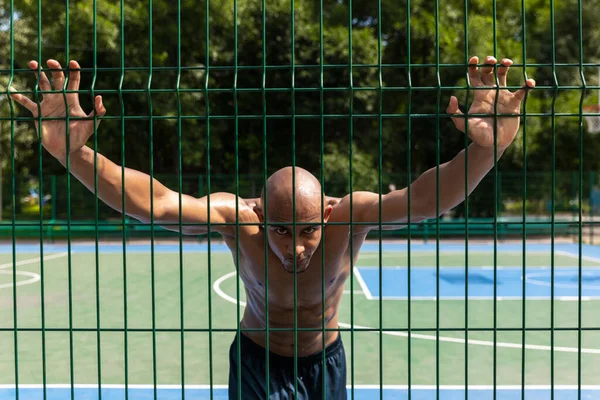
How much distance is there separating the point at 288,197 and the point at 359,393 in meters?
4.29

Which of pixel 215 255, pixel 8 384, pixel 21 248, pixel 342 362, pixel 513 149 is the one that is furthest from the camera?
pixel 513 149

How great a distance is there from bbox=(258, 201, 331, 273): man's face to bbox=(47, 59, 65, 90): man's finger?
1.11m

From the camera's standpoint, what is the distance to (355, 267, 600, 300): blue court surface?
13.4 metres

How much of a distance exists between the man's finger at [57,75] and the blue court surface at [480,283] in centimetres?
987

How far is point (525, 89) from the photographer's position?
2.98 meters

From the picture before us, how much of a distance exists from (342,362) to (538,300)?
9.64 metres

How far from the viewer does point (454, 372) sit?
7996 millimetres

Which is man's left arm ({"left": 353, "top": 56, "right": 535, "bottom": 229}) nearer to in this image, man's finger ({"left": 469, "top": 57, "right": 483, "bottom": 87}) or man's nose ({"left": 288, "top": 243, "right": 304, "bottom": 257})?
man's finger ({"left": 469, "top": 57, "right": 483, "bottom": 87})

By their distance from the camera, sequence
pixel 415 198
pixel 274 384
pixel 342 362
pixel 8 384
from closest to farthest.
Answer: pixel 415 198 < pixel 274 384 < pixel 342 362 < pixel 8 384

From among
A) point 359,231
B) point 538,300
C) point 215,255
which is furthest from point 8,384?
point 215,255

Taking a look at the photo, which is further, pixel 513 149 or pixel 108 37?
pixel 513 149

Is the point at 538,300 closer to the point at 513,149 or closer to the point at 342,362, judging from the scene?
the point at 342,362

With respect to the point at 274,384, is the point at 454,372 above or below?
below

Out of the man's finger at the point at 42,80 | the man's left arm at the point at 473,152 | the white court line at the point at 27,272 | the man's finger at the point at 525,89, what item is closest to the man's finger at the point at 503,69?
the man's left arm at the point at 473,152
